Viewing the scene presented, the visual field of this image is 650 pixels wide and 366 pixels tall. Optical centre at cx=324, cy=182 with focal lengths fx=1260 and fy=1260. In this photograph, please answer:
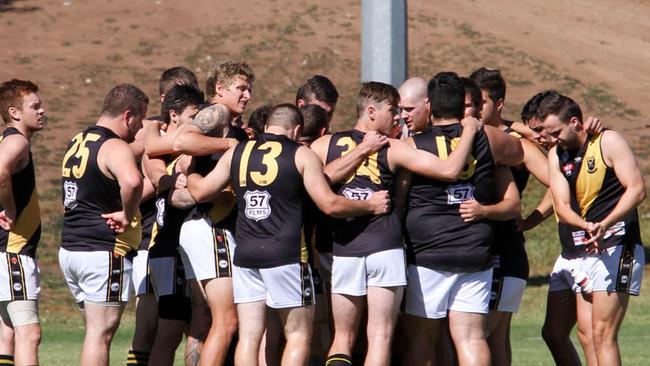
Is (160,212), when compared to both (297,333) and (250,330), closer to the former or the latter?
(250,330)

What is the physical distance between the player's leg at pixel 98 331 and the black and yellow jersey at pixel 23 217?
673 mm

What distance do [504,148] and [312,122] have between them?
1.51 metres

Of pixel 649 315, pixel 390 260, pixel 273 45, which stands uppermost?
pixel 273 45

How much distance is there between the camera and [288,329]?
8797 millimetres

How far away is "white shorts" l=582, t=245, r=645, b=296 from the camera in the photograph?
9227 mm

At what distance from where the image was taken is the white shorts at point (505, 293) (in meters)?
9.45

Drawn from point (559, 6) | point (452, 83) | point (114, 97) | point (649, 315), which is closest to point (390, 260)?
point (452, 83)

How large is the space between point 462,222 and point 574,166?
112 cm

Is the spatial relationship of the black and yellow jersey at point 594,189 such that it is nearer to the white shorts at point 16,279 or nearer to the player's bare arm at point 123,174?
the player's bare arm at point 123,174

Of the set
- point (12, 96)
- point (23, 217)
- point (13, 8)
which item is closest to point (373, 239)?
point (23, 217)

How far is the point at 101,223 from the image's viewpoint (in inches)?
361

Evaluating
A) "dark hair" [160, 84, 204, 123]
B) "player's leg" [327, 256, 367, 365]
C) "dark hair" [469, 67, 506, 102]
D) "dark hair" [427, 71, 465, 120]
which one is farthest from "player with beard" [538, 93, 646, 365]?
"dark hair" [160, 84, 204, 123]

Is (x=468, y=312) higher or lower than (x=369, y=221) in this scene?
lower

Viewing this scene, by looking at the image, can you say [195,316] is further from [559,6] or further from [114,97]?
[559,6]
